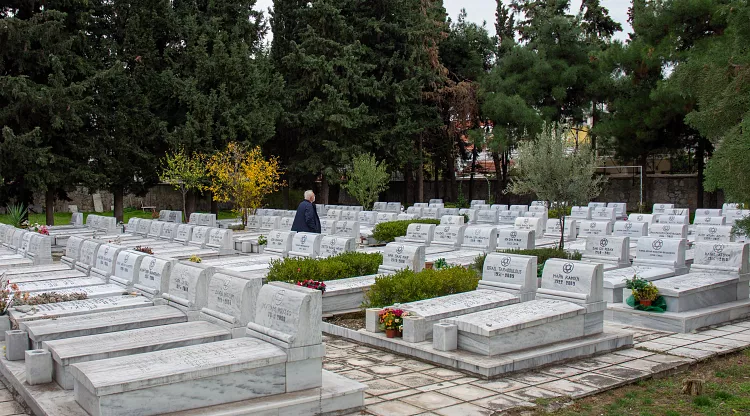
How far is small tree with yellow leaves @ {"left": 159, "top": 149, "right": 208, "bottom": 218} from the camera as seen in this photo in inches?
1208

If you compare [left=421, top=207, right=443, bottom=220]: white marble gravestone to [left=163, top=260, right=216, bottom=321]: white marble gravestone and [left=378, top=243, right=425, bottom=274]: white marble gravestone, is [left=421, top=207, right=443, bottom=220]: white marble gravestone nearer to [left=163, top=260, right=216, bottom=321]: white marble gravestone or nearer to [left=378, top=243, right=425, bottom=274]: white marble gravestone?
→ [left=378, top=243, right=425, bottom=274]: white marble gravestone

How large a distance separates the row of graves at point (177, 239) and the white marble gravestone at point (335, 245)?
4.13 meters

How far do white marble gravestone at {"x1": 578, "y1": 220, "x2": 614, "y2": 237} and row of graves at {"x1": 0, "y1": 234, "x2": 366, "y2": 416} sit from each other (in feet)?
42.9

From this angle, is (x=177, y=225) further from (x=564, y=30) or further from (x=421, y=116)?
(x=564, y=30)

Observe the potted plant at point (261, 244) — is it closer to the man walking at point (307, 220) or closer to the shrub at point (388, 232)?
the man walking at point (307, 220)

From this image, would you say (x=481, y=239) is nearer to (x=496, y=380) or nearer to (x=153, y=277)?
(x=153, y=277)

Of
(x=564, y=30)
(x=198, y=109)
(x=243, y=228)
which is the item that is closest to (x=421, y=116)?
(x=564, y=30)

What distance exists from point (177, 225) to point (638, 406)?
17832mm

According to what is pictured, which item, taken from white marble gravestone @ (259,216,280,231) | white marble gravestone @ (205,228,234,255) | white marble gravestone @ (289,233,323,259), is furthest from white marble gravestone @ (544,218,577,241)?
white marble gravestone @ (259,216,280,231)

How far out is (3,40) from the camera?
2698 centimetres

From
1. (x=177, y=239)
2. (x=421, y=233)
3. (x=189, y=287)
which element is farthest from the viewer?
(x=177, y=239)

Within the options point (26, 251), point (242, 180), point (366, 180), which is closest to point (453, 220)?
point (242, 180)

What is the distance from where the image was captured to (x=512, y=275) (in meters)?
10.5

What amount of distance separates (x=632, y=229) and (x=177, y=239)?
13.9m
